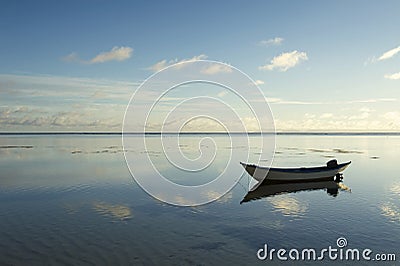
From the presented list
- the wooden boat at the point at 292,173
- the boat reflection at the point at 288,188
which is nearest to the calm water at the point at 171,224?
the boat reflection at the point at 288,188

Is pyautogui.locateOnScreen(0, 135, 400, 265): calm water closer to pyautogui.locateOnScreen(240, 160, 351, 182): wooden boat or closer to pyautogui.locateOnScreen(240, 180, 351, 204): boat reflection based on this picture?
pyautogui.locateOnScreen(240, 180, 351, 204): boat reflection

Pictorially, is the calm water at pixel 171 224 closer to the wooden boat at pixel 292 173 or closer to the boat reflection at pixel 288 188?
the boat reflection at pixel 288 188

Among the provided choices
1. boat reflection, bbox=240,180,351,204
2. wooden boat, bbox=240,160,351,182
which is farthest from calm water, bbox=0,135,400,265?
wooden boat, bbox=240,160,351,182

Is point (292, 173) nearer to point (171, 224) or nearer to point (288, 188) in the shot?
point (288, 188)

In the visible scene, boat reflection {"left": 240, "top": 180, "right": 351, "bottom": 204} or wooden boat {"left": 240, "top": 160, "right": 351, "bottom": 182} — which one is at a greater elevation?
wooden boat {"left": 240, "top": 160, "right": 351, "bottom": 182}

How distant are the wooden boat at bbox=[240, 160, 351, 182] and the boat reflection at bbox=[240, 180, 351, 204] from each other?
0.51 meters

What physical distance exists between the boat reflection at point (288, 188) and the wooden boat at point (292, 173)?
51 cm

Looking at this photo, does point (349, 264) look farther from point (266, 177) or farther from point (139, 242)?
point (266, 177)

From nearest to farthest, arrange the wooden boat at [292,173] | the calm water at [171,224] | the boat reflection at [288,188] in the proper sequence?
1. the calm water at [171,224]
2. the boat reflection at [288,188]
3. the wooden boat at [292,173]

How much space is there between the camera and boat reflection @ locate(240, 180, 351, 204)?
101 feet

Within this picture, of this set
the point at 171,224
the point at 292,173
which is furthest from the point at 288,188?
the point at 171,224

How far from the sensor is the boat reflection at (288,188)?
30.7m

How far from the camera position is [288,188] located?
112ft

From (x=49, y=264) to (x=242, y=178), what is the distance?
28.2 metres
